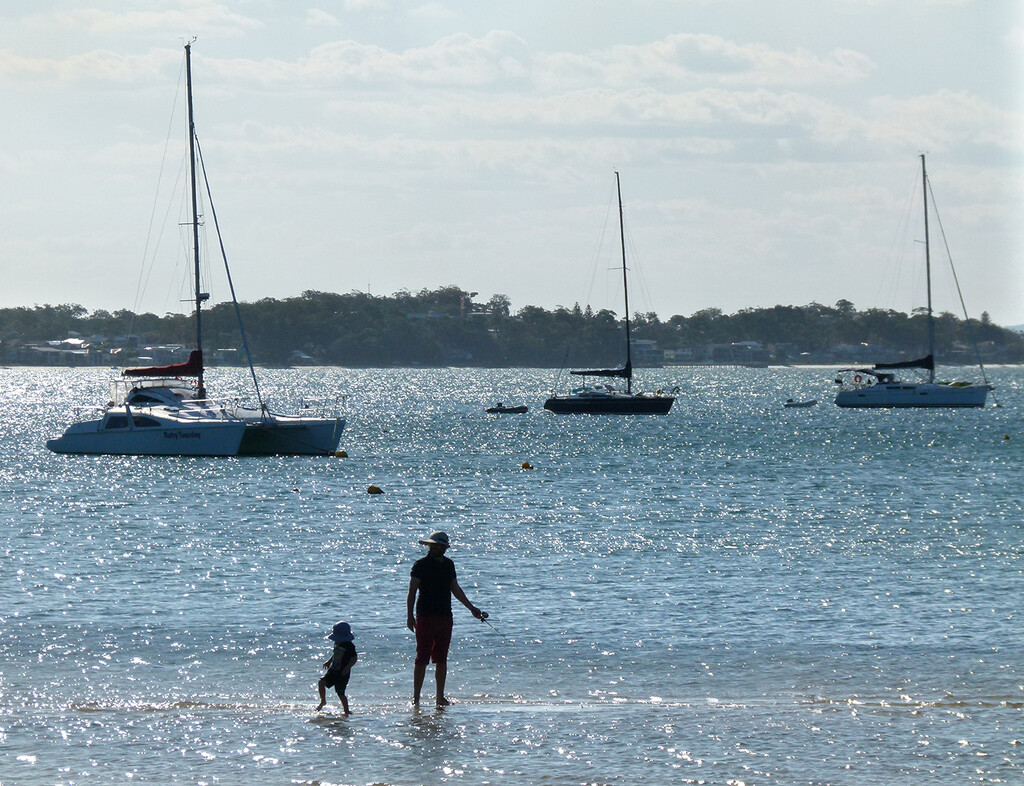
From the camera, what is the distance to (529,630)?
21.0m

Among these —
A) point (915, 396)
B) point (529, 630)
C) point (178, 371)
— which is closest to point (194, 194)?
point (178, 371)

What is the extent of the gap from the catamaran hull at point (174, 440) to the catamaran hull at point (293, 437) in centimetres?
132

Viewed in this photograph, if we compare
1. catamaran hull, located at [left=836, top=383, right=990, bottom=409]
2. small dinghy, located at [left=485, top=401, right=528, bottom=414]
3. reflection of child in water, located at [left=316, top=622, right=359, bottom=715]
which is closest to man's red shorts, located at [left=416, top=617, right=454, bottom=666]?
reflection of child in water, located at [left=316, top=622, right=359, bottom=715]

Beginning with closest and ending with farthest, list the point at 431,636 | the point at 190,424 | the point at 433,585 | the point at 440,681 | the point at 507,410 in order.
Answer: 1. the point at 433,585
2. the point at 431,636
3. the point at 440,681
4. the point at 190,424
5. the point at 507,410

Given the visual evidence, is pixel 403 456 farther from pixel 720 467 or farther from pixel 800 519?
pixel 800 519

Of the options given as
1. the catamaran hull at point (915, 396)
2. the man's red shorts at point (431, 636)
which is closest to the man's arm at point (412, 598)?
the man's red shorts at point (431, 636)

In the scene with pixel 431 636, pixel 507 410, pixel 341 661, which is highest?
pixel 431 636

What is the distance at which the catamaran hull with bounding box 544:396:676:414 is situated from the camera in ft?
322

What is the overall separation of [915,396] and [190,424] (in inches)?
2703

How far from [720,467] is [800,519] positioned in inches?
856

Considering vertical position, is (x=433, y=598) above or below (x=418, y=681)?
above

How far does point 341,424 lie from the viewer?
202 feet

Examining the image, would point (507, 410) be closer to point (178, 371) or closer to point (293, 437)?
point (293, 437)

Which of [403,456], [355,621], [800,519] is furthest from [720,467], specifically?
[355,621]
